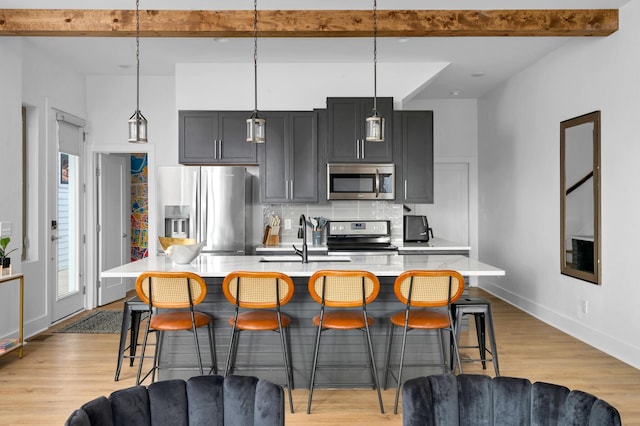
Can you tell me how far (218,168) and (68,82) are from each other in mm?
2188

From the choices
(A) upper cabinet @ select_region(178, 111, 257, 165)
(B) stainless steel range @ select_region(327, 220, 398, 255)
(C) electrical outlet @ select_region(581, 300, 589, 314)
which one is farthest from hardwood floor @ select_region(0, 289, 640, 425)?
(A) upper cabinet @ select_region(178, 111, 257, 165)

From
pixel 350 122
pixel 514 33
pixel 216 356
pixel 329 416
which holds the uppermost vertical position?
pixel 514 33

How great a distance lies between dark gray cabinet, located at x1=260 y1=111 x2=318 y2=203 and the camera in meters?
5.71

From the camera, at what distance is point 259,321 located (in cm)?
319

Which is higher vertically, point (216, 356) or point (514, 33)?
point (514, 33)

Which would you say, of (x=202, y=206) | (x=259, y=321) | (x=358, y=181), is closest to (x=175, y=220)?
(x=202, y=206)

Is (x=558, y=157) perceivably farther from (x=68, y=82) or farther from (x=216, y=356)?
(x=68, y=82)

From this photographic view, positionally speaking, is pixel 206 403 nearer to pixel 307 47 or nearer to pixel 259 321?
pixel 259 321

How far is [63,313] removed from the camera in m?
5.82

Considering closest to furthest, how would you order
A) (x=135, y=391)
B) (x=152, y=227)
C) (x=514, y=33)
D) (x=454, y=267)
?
(x=135, y=391), (x=454, y=267), (x=514, y=33), (x=152, y=227)

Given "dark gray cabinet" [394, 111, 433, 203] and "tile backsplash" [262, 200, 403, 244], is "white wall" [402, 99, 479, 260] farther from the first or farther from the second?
"dark gray cabinet" [394, 111, 433, 203]

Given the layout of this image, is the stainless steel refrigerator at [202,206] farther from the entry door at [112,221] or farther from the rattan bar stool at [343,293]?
the rattan bar stool at [343,293]

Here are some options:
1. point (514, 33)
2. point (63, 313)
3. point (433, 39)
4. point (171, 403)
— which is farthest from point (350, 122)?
point (171, 403)

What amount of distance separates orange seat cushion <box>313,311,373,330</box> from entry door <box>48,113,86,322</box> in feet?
12.0
